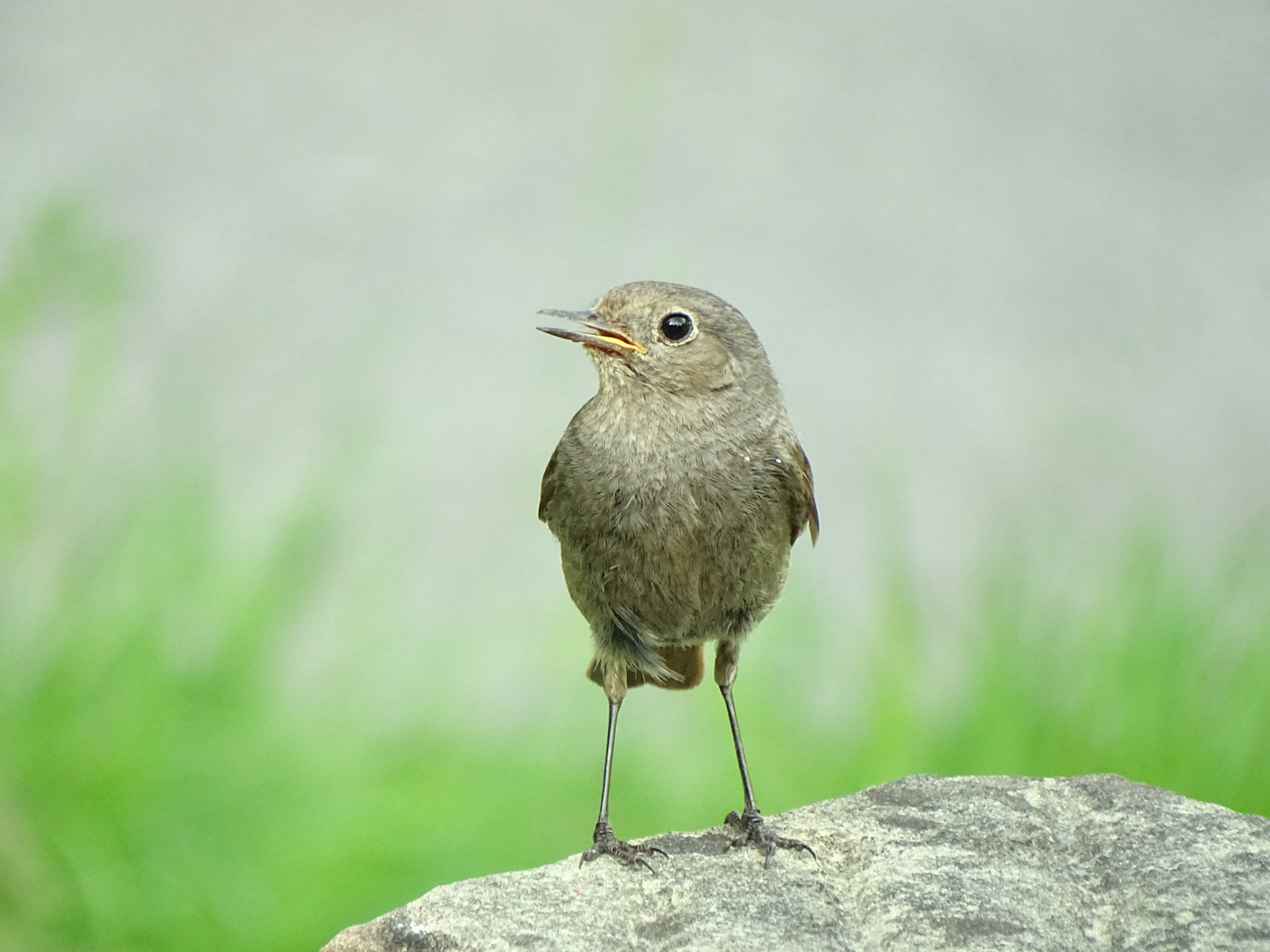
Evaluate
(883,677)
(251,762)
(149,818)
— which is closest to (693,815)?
(883,677)

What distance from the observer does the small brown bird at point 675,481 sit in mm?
3660

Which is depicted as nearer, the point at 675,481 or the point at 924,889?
the point at 924,889

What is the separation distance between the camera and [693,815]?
17.5 ft

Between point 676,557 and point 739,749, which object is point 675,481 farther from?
point 739,749

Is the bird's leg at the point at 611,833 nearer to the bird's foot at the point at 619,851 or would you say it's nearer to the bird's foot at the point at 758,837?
the bird's foot at the point at 619,851

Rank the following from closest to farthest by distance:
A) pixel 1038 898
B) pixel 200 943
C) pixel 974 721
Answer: pixel 1038 898 → pixel 200 943 → pixel 974 721

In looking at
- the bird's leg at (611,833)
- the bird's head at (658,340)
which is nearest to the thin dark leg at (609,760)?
the bird's leg at (611,833)

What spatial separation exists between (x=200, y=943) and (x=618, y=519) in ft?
8.28

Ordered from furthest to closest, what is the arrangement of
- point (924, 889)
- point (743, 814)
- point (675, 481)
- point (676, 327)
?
point (743, 814) < point (676, 327) < point (675, 481) < point (924, 889)

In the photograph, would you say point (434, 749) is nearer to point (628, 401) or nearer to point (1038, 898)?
point (628, 401)

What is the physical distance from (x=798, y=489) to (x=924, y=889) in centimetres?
108

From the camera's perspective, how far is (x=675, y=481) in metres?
3.65

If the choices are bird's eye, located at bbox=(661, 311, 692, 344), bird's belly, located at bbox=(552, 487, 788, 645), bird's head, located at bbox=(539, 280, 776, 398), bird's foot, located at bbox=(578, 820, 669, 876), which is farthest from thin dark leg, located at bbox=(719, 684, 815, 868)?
bird's eye, located at bbox=(661, 311, 692, 344)

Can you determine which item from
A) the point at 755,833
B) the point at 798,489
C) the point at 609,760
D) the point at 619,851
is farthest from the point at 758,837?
the point at 798,489
